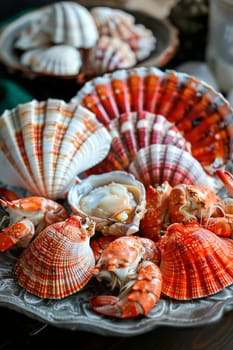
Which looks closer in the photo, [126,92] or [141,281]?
[141,281]

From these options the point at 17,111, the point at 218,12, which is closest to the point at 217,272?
the point at 17,111

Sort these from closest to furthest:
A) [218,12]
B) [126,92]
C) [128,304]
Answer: [128,304]
[126,92]
[218,12]

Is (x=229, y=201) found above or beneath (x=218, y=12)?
beneath

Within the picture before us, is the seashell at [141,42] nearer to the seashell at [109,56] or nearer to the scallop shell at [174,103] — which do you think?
the seashell at [109,56]

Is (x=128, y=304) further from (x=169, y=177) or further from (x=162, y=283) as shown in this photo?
(x=169, y=177)

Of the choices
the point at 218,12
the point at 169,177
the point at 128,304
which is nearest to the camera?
the point at 128,304

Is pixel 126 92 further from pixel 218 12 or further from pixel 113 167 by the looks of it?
pixel 218 12

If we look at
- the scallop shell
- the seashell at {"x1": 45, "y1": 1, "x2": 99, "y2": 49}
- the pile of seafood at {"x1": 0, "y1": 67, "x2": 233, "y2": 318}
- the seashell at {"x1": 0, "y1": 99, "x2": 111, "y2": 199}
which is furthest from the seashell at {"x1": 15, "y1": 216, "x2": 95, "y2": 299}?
the seashell at {"x1": 45, "y1": 1, "x2": 99, "y2": 49}
